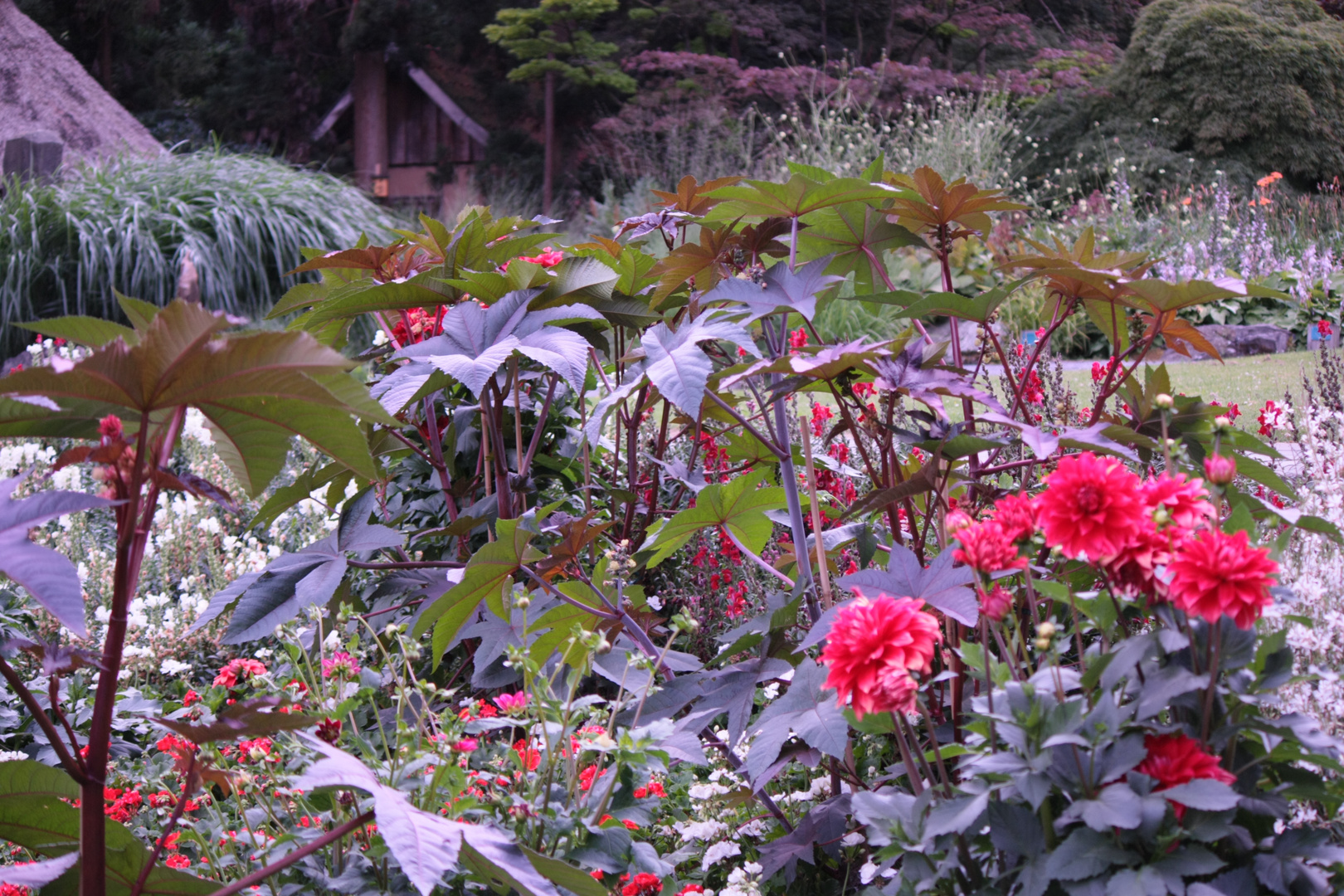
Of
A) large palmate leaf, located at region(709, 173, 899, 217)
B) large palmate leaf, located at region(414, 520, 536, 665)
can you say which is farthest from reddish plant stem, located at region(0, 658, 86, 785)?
large palmate leaf, located at region(709, 173, 899, 217)

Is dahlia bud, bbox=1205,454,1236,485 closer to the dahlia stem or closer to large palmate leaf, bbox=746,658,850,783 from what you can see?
the dahlia stem

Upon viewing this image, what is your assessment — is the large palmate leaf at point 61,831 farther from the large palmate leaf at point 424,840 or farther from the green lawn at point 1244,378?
the green lawn at point 1244,378

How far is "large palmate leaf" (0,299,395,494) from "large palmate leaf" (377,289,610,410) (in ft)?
1.37

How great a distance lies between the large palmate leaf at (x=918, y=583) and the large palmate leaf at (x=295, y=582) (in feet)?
2.44

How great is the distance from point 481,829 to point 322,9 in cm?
1689

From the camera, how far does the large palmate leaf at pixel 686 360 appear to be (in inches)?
43.8

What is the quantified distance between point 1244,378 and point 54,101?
33.1 ft

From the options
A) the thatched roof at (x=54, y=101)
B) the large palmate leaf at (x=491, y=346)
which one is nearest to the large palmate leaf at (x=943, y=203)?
the large palmate leaf at (x=491, y=346)

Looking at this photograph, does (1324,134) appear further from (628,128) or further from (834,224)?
(834,224)

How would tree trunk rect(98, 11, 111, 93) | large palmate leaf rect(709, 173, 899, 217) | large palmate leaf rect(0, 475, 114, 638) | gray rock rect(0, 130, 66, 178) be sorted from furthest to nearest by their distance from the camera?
1. tree trunk rect(98, 11, 111, 93)
2. gray rock rect(0, 130, 66, 178)
3. large palmate leaf rect(709, 173, 899, 217)
4. large palmate leaf rect(0, 475, 114, 638)

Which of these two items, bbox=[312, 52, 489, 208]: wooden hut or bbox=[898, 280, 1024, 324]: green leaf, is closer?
bbox=[898, 280, 1024, 324]: green leaf

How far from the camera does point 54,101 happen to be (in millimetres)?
9117

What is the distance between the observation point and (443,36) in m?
14.3

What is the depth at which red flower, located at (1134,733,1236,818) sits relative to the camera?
725 mm
